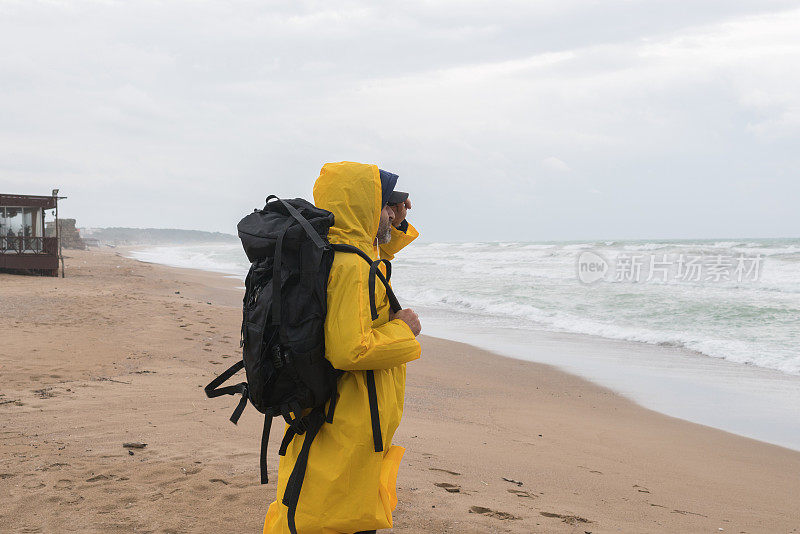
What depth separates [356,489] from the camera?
220 centimetres

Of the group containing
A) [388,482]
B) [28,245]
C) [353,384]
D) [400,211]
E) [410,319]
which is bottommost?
[388,482]

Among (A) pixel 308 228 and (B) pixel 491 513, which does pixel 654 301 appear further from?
(A) pixel 308 228

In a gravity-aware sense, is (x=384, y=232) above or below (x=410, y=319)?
above

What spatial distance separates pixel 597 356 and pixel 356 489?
909cm

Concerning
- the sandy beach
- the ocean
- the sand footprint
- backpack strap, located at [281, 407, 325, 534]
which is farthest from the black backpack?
the ocean

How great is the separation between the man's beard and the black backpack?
33 cm

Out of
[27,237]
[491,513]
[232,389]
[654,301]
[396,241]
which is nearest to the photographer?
[232,389]

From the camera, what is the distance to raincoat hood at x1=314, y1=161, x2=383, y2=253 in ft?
7.42

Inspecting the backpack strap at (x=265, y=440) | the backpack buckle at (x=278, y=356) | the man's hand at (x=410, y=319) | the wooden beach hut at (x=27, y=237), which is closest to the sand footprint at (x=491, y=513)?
the backpack strap at (x=265, y=440)

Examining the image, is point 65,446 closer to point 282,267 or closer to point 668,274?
point 282,267

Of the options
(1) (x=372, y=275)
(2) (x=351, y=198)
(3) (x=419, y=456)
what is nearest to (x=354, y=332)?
(1) (x=372, y=275)

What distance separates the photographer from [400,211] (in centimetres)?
255

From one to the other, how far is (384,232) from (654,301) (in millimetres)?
15952

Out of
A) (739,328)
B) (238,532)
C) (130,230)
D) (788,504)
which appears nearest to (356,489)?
(238,532)
